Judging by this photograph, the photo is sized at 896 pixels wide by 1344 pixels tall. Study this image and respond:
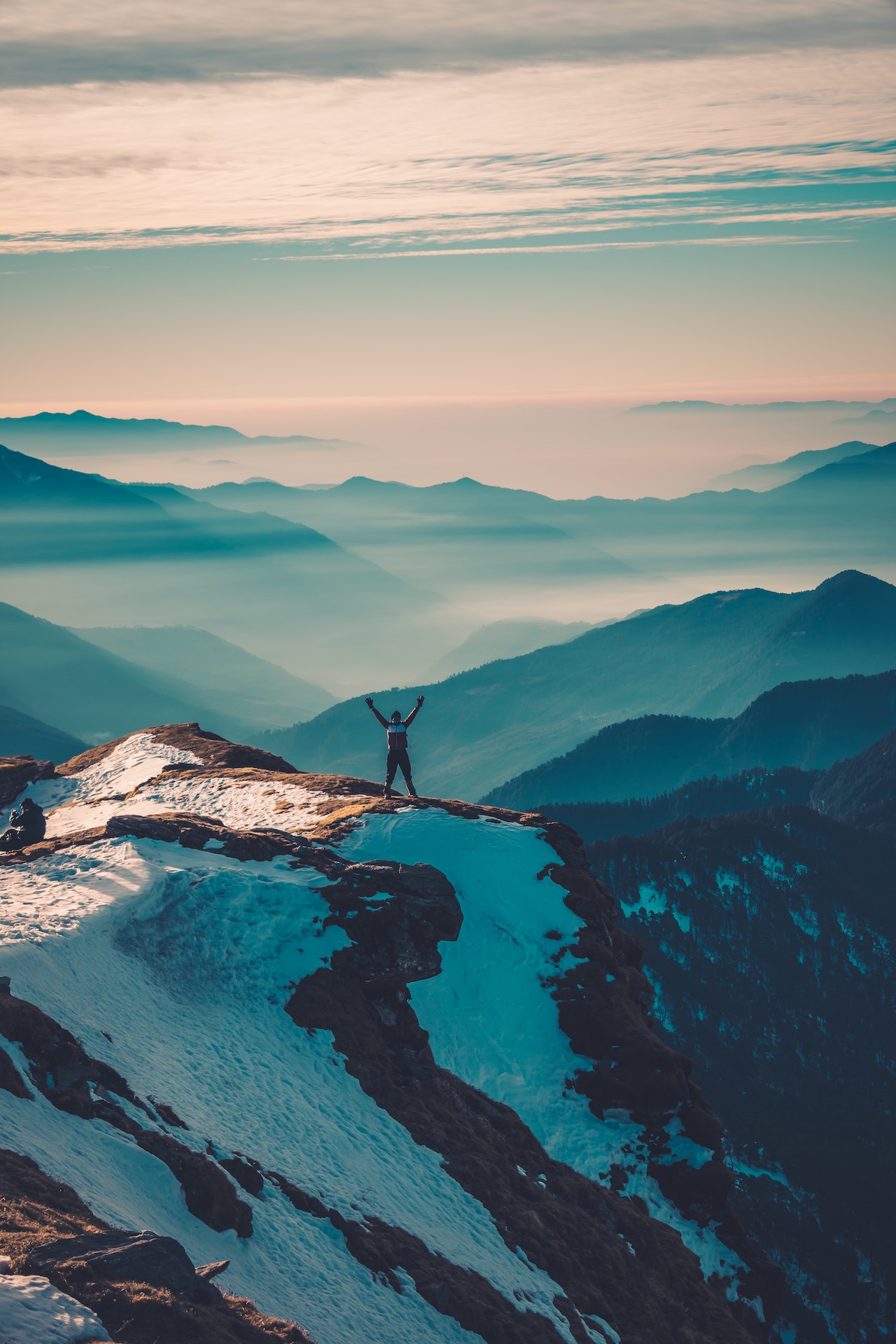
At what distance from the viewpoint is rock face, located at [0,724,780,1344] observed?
79.0 ft

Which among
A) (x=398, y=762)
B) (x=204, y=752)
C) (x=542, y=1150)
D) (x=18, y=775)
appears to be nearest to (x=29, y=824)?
(x=398, y=762)

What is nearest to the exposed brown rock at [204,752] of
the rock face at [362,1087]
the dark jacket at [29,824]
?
the rock face at [362,1087]

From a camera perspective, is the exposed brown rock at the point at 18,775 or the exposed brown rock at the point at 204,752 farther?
the exposed brown rock at the point at 18,775

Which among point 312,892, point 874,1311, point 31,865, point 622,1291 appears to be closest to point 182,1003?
point 312,892

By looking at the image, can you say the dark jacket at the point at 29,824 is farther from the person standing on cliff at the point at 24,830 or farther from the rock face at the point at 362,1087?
the rock face at the point at 362,1087

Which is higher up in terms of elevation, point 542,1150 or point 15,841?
point 15,841

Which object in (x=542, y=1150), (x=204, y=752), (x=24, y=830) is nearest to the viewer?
(x=542, y=1150)

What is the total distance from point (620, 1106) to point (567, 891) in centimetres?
899

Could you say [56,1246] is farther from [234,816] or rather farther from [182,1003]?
[234,816]

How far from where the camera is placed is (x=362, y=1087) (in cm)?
3303

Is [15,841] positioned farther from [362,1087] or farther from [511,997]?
[511,997]

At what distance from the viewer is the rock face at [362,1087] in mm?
24094

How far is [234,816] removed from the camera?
50906mm

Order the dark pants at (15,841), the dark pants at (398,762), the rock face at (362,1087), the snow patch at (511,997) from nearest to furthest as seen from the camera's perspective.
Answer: the rock face at (362,1087)
the snow patch at (511,997)
the dark pants at (15,841)
the dark pants at (398,762)
